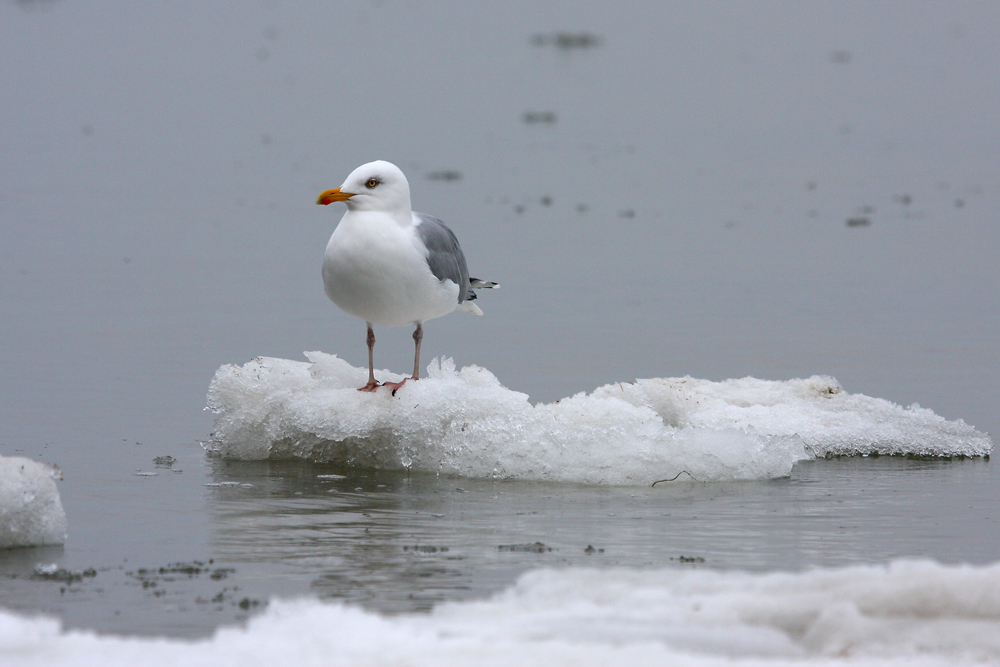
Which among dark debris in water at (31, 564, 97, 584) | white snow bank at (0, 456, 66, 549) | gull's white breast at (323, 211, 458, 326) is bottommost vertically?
dark debris in water at (31, 564, 97, 584)

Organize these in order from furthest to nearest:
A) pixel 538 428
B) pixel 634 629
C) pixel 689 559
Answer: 1. pixel 538 428
2. pixel 689 559
3. pixel 634 629

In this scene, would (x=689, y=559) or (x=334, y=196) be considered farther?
(x=334, y=196)

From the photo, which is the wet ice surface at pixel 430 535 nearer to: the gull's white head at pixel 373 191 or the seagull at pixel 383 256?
the seagull at pixel 383 256

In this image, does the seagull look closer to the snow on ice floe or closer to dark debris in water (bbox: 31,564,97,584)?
the snow on ice floe

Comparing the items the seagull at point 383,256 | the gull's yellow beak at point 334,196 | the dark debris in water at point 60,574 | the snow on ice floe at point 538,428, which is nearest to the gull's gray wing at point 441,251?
the seagull at point 383,256

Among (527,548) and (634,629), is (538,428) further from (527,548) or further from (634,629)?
(634,629)

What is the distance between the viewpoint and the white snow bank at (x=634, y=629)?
4008mm

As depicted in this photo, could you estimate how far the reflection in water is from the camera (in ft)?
16.5

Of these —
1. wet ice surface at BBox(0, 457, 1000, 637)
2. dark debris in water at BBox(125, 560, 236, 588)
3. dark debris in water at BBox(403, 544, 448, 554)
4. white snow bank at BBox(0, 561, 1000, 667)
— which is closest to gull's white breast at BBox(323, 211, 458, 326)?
wet ice surface at BBox(0, 457, 1000, 637)

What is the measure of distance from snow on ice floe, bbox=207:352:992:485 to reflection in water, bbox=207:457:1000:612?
0.14 m

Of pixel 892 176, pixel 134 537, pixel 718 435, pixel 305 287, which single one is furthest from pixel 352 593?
pixel 892 176

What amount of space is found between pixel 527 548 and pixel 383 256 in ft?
7.22

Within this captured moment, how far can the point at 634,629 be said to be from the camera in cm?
428

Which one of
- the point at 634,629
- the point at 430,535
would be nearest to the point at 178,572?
the point at 430,535
